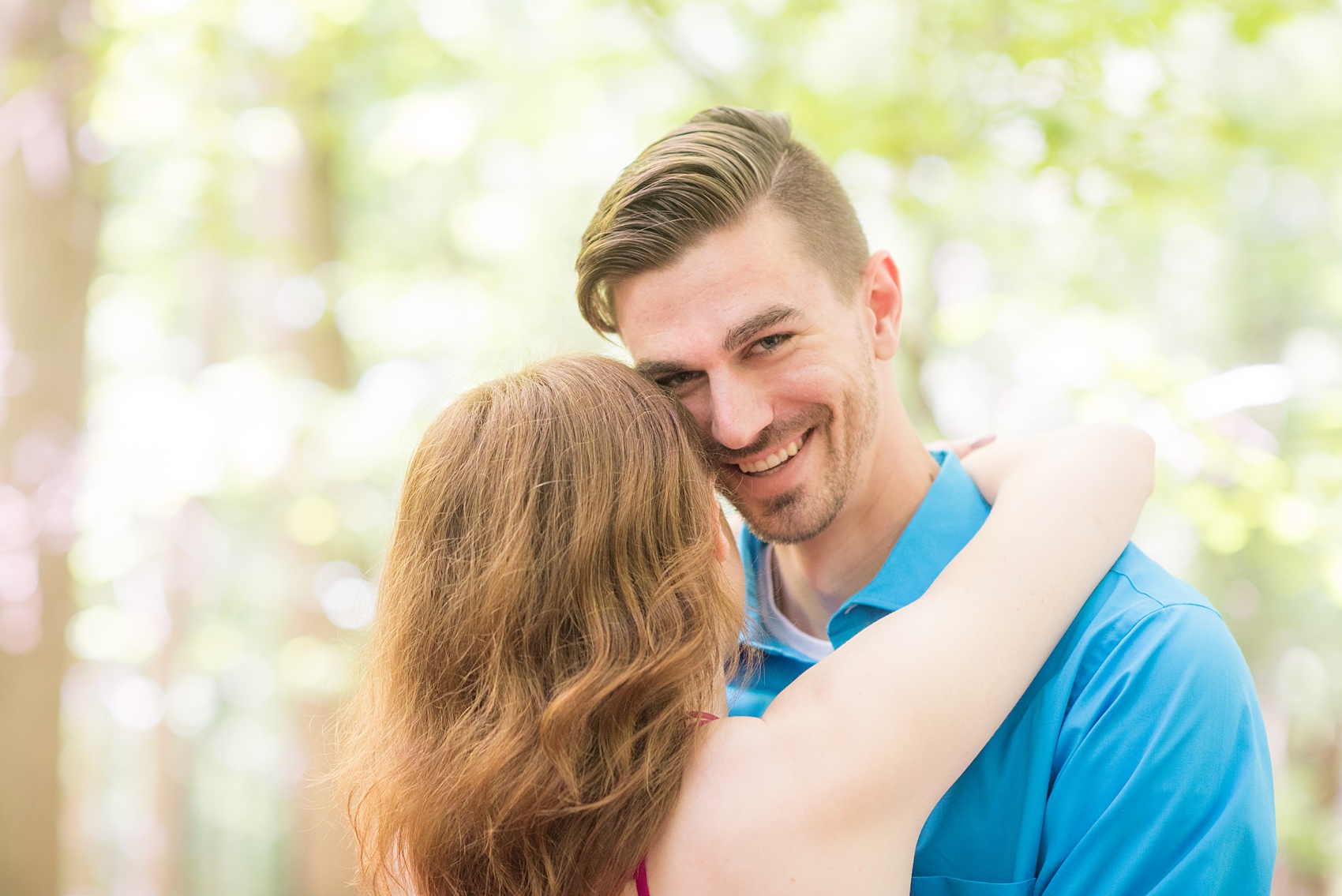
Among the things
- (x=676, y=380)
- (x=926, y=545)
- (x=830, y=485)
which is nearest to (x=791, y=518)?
(x=830, y=485)

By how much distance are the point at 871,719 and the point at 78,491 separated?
17.7ft

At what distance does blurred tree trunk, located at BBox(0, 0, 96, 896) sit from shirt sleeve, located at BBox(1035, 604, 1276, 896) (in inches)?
216

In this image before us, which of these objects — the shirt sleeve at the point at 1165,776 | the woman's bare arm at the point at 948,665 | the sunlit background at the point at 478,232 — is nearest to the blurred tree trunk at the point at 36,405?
the sunlit background at the point at 478,232

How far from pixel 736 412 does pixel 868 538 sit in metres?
0.49

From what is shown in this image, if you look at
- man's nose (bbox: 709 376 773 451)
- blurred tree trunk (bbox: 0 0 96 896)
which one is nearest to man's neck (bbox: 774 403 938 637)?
man's nose (bbox: 709 376 773 451)

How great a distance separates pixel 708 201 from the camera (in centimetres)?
214

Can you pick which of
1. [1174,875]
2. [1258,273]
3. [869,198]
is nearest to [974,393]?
[869,198]

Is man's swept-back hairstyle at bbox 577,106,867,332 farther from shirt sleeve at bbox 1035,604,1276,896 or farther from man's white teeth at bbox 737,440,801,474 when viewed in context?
shirt sleeve at bbox 1035,604,1276,896

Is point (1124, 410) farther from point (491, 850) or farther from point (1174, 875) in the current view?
point (491, 850)

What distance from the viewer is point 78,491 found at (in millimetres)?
5508

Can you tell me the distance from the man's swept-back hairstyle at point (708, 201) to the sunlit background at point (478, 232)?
0.71 feet

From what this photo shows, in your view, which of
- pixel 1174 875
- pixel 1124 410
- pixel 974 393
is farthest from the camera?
pixel 974 393

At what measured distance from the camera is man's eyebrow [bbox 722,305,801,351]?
207cm

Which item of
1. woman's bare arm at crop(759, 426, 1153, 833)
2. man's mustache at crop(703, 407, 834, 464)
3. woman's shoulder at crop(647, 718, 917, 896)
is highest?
man's mustache at crop(703, 407, 834, 464)
